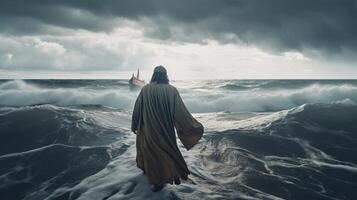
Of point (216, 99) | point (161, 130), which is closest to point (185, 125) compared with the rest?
point (161, 130)

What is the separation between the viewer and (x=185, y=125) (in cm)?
664

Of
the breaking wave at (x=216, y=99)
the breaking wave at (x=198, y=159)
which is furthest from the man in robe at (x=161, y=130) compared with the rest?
the breaking wave at (x=216, y=99)

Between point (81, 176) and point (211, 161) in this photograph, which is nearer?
point (81, 176)

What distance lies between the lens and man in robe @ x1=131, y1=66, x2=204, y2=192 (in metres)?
6.30

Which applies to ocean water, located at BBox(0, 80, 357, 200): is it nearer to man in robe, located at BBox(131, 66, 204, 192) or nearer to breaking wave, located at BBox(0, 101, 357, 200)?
breaking wave, located at BBox(0, 101, 357, 200)

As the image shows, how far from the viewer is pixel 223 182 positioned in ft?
24.4

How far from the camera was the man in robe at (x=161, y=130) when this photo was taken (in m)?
6.30

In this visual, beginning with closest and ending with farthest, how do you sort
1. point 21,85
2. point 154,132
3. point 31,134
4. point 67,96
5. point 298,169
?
point 154,132
point 298,169
point 31,134
point 67,96
point 21,85

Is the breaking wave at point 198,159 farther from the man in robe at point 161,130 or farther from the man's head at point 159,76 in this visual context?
the man's head at point 159,76

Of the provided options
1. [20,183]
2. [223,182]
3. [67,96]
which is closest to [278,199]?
[223,182]

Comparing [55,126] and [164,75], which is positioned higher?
[164,75]

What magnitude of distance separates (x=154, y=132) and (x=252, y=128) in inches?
322

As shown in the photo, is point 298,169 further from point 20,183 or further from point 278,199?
point 20,183

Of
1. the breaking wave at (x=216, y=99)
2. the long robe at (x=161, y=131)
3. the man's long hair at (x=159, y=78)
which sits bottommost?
the breaking wave at (x=216, y=99)
